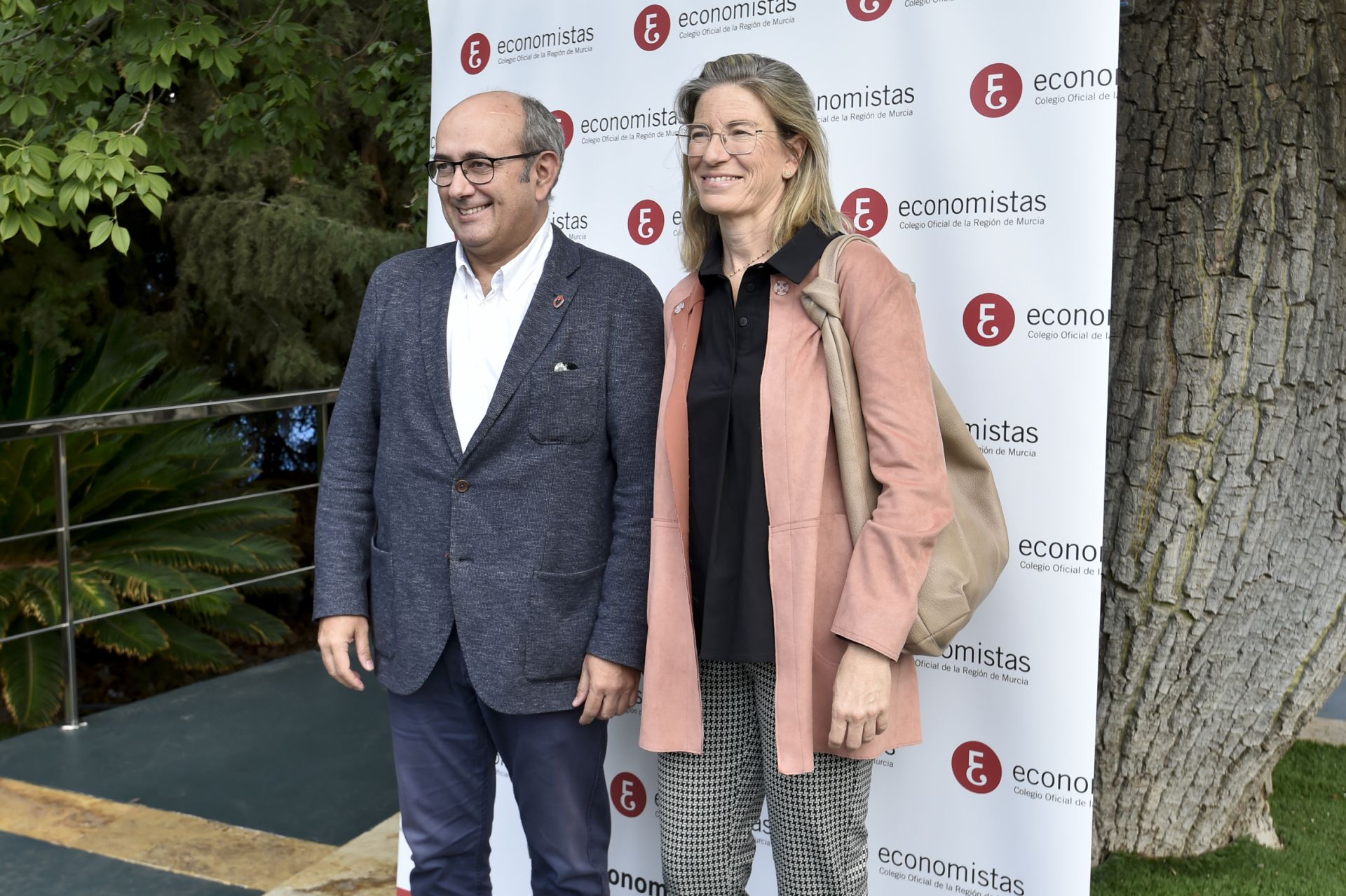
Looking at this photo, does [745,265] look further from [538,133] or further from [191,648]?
[191,648]

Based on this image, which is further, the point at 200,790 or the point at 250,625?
the point at 250,625

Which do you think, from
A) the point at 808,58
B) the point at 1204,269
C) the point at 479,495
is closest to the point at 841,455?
the point at 479,495

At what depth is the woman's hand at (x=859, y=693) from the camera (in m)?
1.87

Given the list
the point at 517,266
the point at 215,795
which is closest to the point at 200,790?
the point at 215,795

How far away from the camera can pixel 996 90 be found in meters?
2.48

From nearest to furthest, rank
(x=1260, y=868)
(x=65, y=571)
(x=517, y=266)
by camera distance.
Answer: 1. (x=517, y=266)
2. (x=1260, y=868)
3. (x=65, y=571)

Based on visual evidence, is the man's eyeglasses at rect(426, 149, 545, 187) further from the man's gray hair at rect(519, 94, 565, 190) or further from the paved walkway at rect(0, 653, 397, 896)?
the paved walkway at rect(0, 653, 397, 896)

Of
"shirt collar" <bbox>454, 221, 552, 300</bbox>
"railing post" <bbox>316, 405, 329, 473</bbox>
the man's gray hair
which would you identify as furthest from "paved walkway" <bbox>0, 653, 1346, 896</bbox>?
the man's gray hair

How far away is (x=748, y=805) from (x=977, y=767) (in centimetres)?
73

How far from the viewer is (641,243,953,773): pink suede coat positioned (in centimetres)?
186

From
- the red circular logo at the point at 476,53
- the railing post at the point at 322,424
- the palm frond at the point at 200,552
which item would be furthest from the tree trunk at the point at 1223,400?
Answer: the palm frond at the point at 200,552

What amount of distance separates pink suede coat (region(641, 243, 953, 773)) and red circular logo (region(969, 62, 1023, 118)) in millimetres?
691

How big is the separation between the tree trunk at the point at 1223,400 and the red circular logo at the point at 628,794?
4.04 feet

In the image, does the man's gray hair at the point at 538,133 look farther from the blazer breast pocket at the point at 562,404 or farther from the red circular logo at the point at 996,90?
the red circular logo at the point at 996,90
